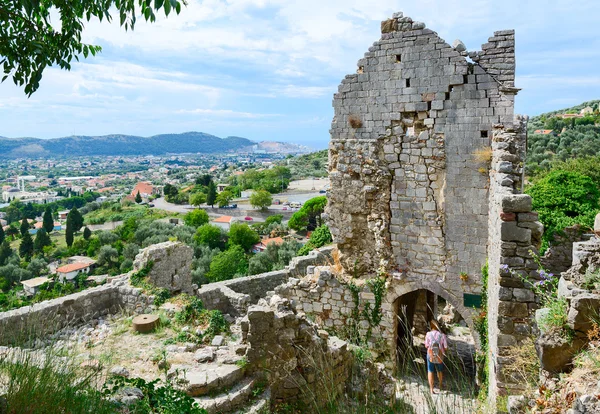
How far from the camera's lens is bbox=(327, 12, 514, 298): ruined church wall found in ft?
27.3

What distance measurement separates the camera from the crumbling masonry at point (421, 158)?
27.0ft

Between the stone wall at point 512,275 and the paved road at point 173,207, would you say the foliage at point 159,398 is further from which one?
the paved road at point 173,207

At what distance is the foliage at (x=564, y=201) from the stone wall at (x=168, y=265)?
11.3 m

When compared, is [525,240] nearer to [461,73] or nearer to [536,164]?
[461,73]

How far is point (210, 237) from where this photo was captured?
4116 cm

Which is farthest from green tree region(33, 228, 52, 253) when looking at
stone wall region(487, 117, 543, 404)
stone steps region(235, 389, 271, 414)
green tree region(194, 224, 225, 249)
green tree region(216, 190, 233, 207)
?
stone wall region(487, 117, 543, 404)

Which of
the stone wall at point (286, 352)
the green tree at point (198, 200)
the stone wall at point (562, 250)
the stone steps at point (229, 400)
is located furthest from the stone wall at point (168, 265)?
the green tree at point (198, 200)

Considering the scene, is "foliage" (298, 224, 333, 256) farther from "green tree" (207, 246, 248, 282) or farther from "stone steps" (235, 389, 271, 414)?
"stone steps" (235, 389, 271, 414)

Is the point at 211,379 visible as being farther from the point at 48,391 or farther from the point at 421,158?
the point at 421,158

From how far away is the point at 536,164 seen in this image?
30.8 meters

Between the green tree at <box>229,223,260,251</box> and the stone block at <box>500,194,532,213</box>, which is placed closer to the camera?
the stone block at <box>500,194,532,213</box>

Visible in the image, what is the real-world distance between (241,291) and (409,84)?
7.55m

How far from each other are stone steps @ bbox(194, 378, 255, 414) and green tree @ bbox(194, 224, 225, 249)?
35370 mm

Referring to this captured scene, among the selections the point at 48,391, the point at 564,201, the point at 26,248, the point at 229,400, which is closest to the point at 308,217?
the point at 564,201
